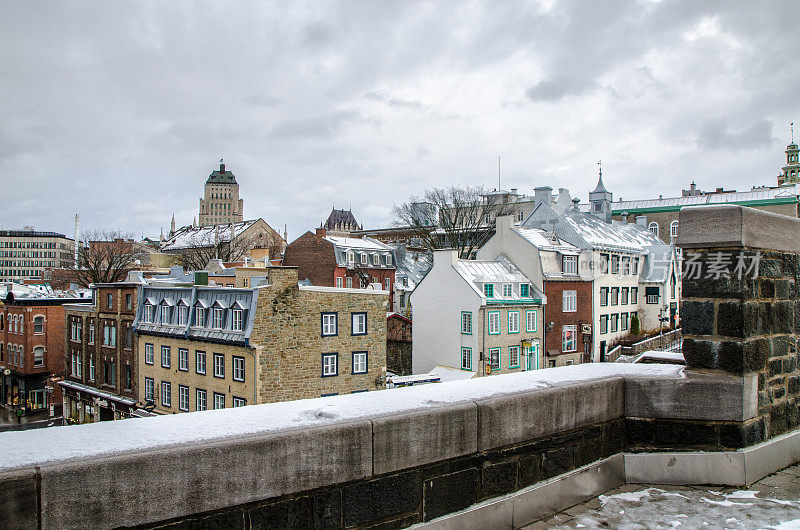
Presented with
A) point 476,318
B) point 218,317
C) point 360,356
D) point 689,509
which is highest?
point 689,509

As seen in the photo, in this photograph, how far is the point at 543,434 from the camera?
4113 mm

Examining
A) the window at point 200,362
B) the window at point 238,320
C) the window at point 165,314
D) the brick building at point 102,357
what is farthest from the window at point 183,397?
the window at point 238,320

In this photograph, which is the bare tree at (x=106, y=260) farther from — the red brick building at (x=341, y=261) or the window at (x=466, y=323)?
the window at (x=466, y=323)

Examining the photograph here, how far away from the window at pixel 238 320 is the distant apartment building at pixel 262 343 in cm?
5

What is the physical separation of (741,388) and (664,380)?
60cm

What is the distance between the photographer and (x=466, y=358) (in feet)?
117

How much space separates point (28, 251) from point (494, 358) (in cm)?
17102

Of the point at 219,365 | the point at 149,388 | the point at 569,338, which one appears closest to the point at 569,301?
the point at 569,338

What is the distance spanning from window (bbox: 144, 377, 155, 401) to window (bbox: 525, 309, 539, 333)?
22.7 meters

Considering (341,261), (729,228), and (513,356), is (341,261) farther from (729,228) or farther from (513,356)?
(729,228)

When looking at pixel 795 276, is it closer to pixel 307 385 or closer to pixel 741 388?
pixel 741 388

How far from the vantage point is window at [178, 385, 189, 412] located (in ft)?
98.4

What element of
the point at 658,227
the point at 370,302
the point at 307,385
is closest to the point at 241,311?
the point at 307,385

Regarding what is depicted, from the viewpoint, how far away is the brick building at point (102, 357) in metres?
34.9
